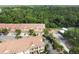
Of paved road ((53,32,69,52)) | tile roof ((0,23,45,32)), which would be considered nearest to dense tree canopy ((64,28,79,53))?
paved road ((53,32,69,52))

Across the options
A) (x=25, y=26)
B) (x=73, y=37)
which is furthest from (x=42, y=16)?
(x=73, y=37)

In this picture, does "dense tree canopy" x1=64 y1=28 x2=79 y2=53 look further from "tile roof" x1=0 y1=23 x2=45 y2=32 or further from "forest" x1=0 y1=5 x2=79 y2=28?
"tile roof" x1=0 y1=23 x2=45 y2=32

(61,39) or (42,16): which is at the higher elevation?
(42,16)

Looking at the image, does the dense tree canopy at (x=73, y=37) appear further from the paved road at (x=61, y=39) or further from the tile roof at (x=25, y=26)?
the tile roof at (x=25, y=26)

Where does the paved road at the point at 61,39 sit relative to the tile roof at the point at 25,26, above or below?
below

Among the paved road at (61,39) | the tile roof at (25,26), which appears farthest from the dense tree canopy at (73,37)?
the tile roof at (25,26)

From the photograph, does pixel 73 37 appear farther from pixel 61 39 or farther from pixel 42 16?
pixel 42 16
